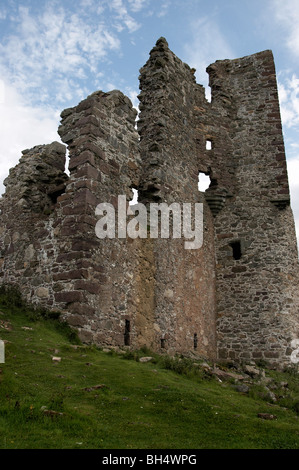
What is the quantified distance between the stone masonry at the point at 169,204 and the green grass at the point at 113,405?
66.5 inches

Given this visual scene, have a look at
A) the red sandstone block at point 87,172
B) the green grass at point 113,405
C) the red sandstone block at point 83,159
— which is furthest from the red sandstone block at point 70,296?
the red sandstone block at point 83,159

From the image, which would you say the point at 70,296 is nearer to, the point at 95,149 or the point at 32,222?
the point at 32,222

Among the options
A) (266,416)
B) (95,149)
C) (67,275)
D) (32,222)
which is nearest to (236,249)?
(95,149)

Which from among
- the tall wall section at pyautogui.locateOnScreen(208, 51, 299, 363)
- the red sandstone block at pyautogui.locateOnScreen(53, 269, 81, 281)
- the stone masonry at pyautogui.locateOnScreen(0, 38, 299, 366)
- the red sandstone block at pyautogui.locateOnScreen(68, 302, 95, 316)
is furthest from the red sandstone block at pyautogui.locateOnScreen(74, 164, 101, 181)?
the tall wall section at pyautogui.locateOnScreen(208, 51, 299, 363)

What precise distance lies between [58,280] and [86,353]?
214 centimetres

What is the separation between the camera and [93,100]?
39.1ft

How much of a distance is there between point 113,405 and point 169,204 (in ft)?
27.6

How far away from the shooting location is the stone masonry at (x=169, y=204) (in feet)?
35.9

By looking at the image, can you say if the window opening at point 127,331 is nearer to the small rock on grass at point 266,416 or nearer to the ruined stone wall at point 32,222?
the ruined stone wall at point 32,222

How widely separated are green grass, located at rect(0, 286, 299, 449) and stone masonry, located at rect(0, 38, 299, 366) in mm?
1688

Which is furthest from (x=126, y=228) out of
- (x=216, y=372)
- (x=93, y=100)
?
(x=216, y=372)

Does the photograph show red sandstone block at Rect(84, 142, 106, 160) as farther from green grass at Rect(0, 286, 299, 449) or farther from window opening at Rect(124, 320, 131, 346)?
green grass at Rect(0, 286, 299, 449)

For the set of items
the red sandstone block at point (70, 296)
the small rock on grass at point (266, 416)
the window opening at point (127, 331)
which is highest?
the red sandstone block at point (70, 296)

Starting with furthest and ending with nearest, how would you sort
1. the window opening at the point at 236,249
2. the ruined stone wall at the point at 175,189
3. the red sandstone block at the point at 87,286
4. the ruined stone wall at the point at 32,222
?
the window opening at the point at 236,249 < the ruined stone wall at the point at 175,189 < the ruined stone wall at the point at 32,222 < the red sandstone block at the point at 87,286
